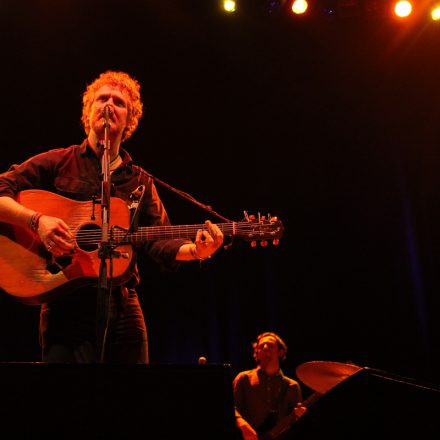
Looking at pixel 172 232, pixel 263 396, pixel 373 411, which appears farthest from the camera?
pixel 263 396

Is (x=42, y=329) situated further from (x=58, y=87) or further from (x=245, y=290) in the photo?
(x=245, y=290)

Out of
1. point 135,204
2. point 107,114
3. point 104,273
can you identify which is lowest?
point 104,273

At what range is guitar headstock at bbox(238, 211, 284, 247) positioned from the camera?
299cm

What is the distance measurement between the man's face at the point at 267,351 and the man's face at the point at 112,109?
3700 mm

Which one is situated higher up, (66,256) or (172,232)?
(172,232)

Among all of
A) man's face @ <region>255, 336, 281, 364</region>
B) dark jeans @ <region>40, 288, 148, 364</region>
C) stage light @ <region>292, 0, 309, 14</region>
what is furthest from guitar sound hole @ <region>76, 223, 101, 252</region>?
stage light @ <region>292, 0, 309, 14</region>

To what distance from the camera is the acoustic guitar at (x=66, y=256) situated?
260cm

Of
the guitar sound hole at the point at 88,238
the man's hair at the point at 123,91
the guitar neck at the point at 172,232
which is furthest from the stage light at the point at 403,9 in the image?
the guitar sound hole at the point at 88,238

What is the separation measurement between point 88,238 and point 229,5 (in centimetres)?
416

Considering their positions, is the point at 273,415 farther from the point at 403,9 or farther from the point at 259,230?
the point at 403,9

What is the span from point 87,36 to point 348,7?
3.05 meters

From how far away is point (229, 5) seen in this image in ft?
19.6

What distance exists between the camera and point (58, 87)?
6.65 meters

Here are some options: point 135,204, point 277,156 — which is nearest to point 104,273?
point 135,204
